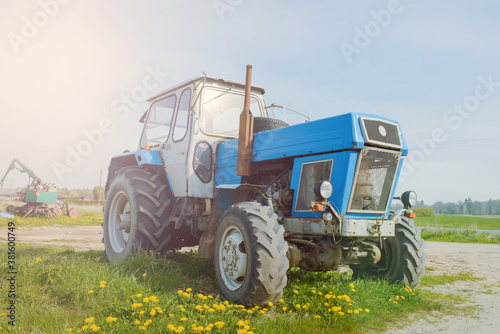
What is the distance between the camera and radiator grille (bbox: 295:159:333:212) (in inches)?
165

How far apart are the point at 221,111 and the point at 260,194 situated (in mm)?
1907

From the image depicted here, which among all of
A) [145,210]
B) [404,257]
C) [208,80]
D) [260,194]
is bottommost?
[404,257]

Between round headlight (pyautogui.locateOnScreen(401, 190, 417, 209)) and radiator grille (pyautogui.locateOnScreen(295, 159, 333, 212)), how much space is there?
129 centimetres

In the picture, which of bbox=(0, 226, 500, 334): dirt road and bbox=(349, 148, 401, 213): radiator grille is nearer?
bbox=(0, 226, 500, 334): dirt road

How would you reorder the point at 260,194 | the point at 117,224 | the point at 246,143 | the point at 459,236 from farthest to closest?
the point at 459,236 < the point at 117,224 < the point at 246,143 < the point at 260,194

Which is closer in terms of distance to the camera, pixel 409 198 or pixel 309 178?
pixel 309 178

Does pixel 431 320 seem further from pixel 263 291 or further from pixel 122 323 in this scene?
pixel 122 323

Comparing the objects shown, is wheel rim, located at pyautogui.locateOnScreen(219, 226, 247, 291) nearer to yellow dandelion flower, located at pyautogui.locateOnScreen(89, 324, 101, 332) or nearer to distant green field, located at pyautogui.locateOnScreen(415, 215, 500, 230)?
yellow dandelion flower, located at pyautogui.locateOnScreen(89, 324, 101, 332)

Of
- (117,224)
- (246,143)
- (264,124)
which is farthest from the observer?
(117,224)

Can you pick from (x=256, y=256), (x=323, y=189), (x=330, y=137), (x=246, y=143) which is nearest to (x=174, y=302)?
(x=256, y=256)

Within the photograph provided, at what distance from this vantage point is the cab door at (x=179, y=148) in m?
5.80

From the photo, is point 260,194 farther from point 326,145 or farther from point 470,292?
point 470,292

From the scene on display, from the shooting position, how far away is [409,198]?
15.6 feet

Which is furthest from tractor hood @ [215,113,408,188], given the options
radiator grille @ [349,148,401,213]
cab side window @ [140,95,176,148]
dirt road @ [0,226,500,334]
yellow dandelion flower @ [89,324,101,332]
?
yellow dandelion flower @ [89,324,101,332]
